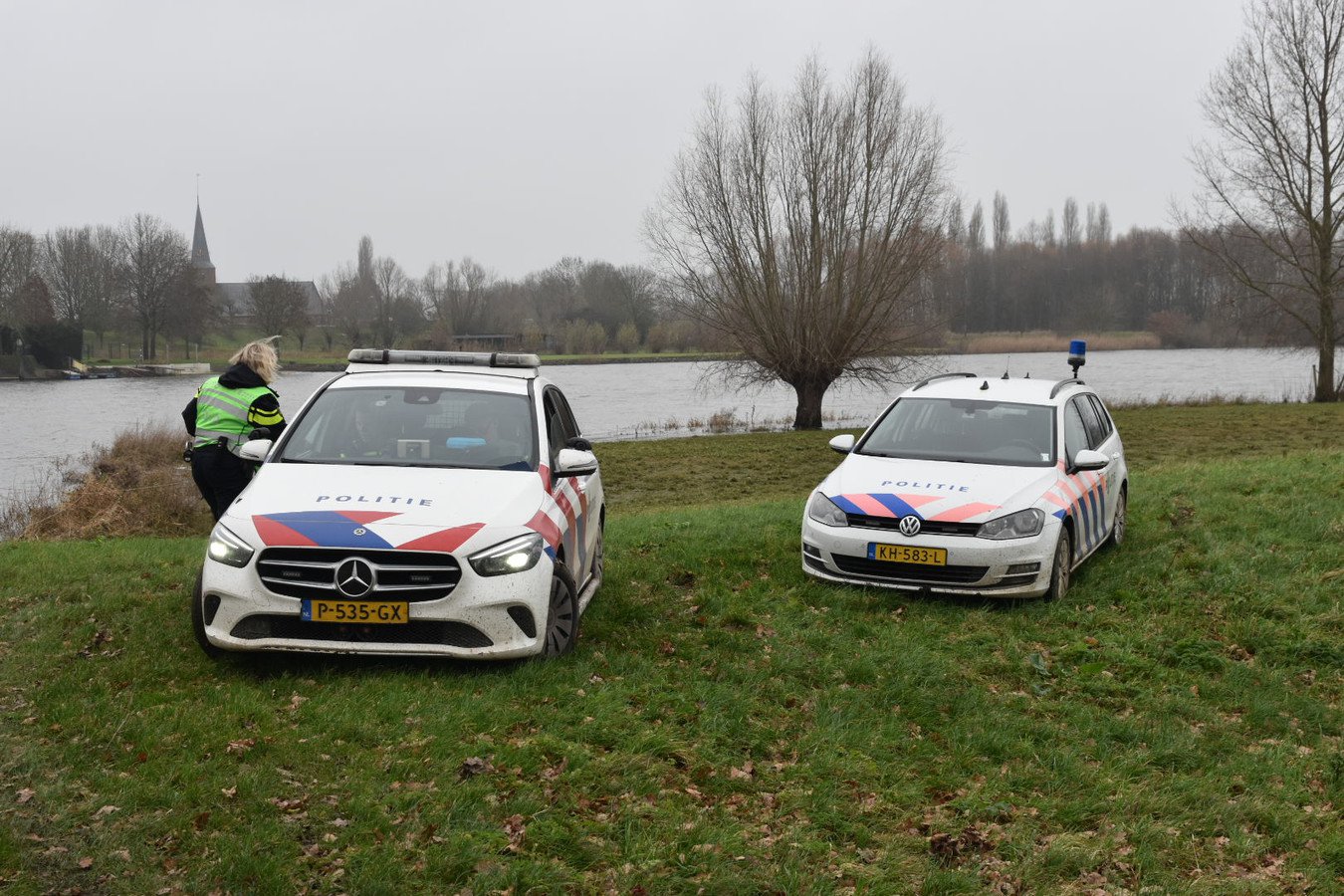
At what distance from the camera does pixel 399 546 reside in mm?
5984

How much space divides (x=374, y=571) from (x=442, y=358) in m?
2.68

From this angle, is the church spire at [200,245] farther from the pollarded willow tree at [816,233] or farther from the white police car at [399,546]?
the white police car at [399,546]

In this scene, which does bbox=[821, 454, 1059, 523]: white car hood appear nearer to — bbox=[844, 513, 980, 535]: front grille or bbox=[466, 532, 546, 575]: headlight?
bbox=[844, 513, 980, 535]: front grille

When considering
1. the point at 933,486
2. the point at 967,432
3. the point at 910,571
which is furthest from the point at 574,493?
the point at 967,432

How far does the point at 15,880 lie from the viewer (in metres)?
4.02

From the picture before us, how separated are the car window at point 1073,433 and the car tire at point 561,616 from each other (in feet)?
14.6

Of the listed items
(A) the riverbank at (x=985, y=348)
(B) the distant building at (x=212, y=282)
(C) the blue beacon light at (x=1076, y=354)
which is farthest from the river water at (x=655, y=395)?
(B) the distant building at (x=212, y=282)

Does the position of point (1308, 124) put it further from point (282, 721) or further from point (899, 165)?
point (282, 721)

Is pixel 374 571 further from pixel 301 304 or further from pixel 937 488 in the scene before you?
pixel 301 304

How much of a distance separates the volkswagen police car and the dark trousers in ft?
14.4

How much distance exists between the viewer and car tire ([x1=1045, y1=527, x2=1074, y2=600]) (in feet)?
27.6

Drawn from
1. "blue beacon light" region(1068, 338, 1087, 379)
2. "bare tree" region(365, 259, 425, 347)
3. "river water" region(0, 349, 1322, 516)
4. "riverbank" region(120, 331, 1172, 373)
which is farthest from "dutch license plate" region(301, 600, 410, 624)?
"bare tree" region(365, 259, 425, 347)

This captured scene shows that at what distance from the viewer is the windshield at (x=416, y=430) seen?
7156 mm

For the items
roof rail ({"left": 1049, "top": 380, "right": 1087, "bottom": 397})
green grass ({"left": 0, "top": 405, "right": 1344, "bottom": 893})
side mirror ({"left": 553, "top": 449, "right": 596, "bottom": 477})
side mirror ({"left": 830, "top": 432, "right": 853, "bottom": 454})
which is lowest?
green grass ({"left": 0, "top": 405, "right": 1344, "bottom": 893})
